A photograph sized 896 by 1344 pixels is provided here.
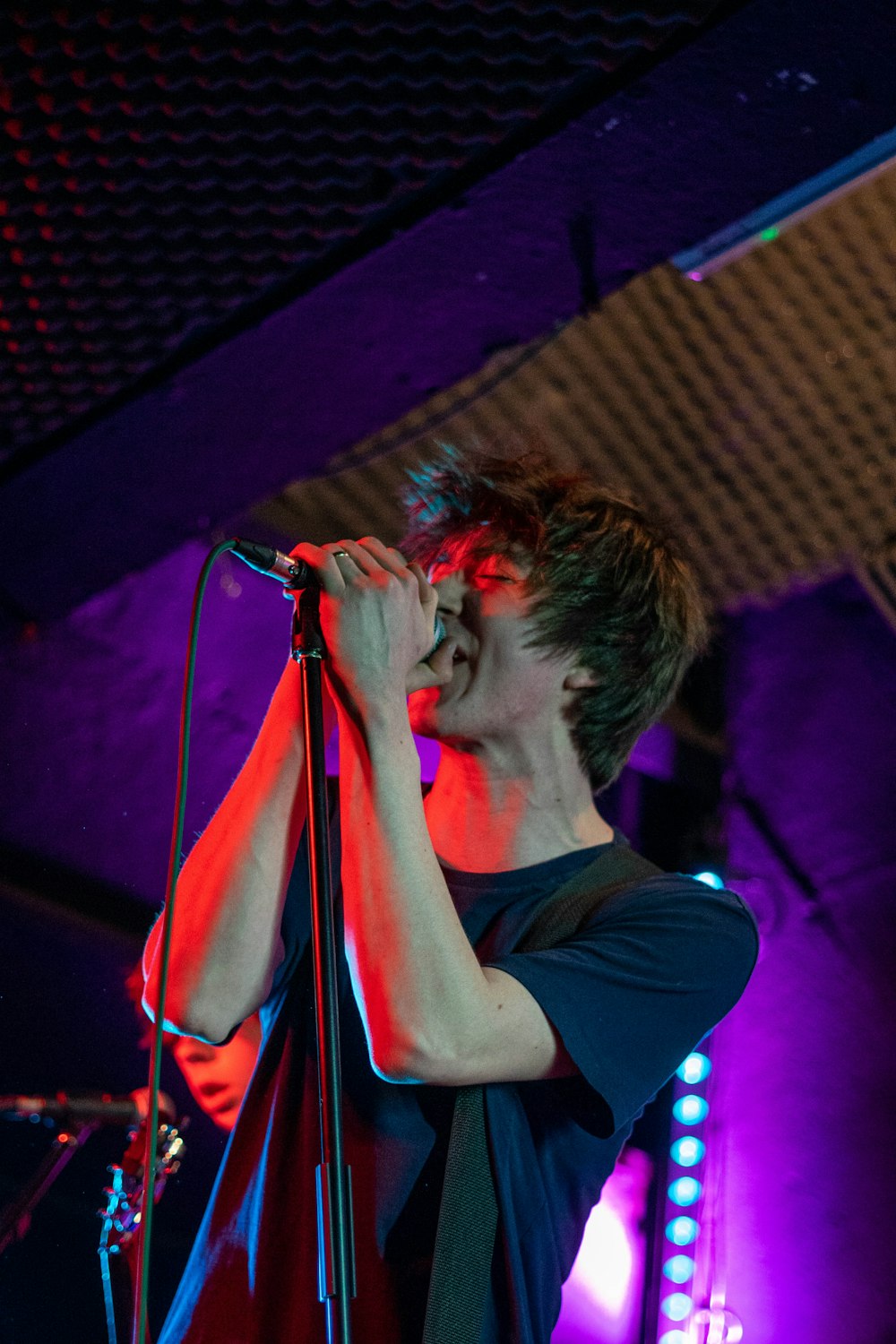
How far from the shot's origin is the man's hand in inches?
57.0

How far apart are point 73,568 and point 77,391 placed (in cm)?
42

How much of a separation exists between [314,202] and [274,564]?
2.88 ft

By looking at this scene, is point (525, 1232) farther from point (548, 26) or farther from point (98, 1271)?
point (548, 26)

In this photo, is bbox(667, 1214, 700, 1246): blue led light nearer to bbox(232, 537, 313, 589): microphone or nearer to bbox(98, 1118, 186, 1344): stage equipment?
bbox(98, 1118, 186, 1344): stage equipment

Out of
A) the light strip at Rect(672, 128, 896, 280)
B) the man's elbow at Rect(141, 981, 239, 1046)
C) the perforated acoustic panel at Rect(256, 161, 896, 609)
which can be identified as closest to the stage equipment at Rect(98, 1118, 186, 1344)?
the man's elbow at Rect(141, 981, 239, 1046)

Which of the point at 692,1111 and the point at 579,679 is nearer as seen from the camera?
the point at 579,679

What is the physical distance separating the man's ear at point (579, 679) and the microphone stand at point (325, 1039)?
67 cm

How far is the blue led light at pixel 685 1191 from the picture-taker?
2.66 metres

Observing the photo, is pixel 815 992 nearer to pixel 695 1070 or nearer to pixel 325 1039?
pixel 695 1070

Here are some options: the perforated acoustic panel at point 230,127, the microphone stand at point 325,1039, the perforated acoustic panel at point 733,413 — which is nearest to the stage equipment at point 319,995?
the microphone stand at point 325,1039

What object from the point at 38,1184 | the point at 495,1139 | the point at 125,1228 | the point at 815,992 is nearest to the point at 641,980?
the point at 495,1139

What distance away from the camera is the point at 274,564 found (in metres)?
1.37

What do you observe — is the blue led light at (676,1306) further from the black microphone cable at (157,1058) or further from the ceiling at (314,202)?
the ceiling at (314,202)

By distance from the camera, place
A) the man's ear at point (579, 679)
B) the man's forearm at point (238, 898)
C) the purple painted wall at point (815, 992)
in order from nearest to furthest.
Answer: the man's forearm at point (238, 898)
the man's ear at point (579, 679)
the purple painted wall at point (815, 992)
